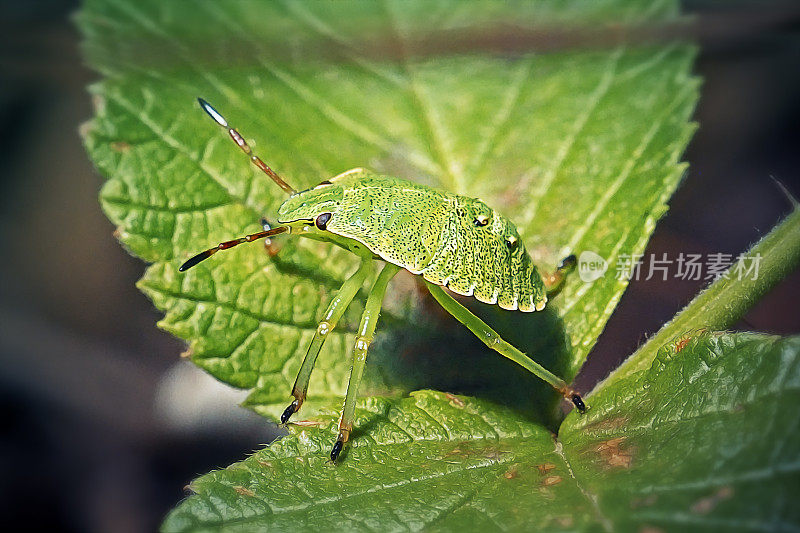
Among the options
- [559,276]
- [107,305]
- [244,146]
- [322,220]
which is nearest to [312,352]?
[322,220]

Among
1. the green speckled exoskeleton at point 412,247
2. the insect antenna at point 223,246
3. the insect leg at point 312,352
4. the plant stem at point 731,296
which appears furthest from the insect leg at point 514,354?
the insect antenna at point 223,246

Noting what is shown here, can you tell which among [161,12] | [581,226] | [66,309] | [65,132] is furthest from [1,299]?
[581,226]

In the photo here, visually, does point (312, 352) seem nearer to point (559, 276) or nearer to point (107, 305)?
point (559, 276)

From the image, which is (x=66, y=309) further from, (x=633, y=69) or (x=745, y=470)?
(x=745, y=470)

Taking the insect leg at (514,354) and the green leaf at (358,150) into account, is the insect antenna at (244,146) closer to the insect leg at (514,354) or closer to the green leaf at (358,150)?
the green leaf at (358,150)

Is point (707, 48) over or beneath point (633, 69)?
over

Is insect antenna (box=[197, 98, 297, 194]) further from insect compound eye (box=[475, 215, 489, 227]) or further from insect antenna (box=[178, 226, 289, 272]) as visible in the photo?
insect compound eye (box=[475, 215, 489, 227])
